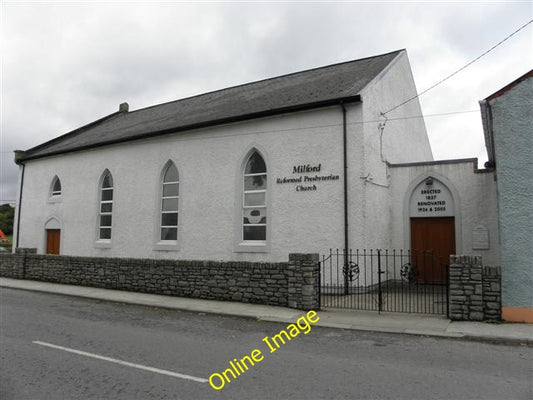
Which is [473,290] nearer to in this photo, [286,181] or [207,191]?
[286,181]

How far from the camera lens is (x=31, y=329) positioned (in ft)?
26.7

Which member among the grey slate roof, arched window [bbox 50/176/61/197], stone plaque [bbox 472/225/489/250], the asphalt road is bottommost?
the asphalt road

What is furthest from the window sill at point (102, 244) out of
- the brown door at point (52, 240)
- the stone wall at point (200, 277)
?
the brown door at point (52, 240)

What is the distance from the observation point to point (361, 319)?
9.25 m

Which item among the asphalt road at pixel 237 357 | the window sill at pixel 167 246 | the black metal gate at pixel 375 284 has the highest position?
the window sill at pixel 167 246

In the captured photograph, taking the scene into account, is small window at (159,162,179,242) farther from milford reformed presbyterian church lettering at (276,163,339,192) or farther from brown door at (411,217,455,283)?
brown door at (411,217,455,283)

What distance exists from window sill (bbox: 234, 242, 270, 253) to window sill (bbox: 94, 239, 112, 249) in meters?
7.02

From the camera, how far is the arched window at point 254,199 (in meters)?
14.7

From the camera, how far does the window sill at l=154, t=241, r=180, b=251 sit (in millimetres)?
16281

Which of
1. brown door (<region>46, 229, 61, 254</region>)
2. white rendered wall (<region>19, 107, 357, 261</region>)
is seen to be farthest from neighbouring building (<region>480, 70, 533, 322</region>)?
brown door (<region>46, 229, 61, 254</region>)

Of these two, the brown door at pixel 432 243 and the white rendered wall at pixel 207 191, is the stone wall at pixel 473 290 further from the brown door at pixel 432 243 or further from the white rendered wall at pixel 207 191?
the brown door at pixel 432 243

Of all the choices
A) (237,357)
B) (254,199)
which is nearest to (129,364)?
(237,357)

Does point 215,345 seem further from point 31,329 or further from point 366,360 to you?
point 31,329

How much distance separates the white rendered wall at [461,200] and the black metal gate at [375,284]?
108 centimetres
